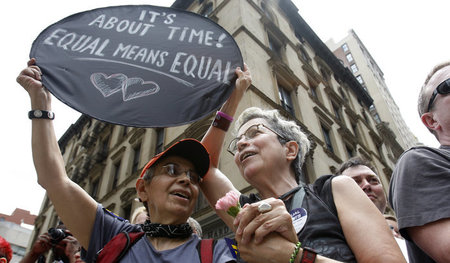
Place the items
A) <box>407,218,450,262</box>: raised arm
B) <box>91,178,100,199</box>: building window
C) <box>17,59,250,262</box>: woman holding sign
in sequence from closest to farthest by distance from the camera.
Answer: <box>407,218,450,262</box>: raised arm
<box>17,59,250,262</box>: woman holding sign
<box>91,178,100,199</box>: building window

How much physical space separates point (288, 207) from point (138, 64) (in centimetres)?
161

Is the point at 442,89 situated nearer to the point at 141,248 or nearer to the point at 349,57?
the point at 141,248

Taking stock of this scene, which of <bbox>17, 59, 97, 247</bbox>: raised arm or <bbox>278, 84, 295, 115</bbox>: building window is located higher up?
<bbox>278, 84, 295, 115</bbox>: building window

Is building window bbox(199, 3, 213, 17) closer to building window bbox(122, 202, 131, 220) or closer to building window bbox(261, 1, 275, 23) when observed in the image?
building window bbox(261, 1, 275, 23)

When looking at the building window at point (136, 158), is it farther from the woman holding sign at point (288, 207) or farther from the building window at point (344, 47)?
the building window at point (344, 47)

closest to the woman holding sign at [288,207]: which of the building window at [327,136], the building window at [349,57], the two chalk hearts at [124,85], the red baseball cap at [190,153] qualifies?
the red baseball cap at [190,153]

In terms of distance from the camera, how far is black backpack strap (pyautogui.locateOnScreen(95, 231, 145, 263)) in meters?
1.64

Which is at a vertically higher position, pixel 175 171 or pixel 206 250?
pixel 175 171

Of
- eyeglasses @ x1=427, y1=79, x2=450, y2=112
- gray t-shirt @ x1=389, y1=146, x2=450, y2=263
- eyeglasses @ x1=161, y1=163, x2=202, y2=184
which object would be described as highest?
eyeglasses @ x1=427, y1=79, x2=450, y2=112

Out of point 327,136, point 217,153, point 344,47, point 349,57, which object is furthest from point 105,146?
point 344,47

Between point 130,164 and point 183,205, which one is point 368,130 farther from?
Answer: point 183,205

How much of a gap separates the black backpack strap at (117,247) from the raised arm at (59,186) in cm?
19

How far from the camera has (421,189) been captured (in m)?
1.39

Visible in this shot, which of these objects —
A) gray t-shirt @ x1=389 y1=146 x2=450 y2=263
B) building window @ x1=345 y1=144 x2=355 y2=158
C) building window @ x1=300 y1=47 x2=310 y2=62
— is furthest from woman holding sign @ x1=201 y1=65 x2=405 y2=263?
building window @ x1=300 y1=47 x2=310 y2=62
